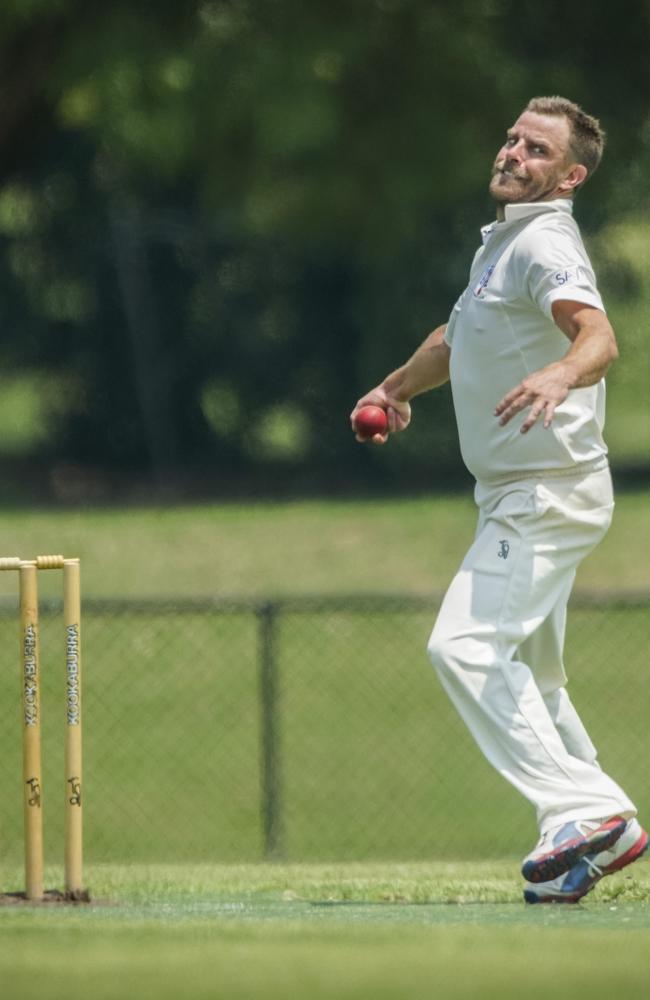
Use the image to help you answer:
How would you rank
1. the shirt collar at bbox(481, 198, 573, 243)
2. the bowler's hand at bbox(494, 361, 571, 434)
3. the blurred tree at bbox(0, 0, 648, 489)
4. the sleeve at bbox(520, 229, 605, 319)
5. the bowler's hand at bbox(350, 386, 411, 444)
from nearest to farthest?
the bowler's hand at bbox(494, 361, 571, 434) → the sleeve at bbox(520, 229, 605, 319) → the shirt collar at bbox(481, 198, 573, 243) → the bowler's hand at bbox(350, 386, 411, 444) → the blurred tree at bbox(0, 0, 648, 489)

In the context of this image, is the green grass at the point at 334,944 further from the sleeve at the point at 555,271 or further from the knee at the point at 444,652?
the sleeve at the point at 555,271

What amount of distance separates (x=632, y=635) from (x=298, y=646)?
2471 mm


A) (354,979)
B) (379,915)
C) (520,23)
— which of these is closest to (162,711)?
(379,915)

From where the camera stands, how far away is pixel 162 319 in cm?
2362

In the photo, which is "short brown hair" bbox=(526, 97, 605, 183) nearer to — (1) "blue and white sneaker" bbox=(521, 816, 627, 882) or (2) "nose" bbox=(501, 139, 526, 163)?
(2) "nose" bbox=(501, 139, 526, 163)

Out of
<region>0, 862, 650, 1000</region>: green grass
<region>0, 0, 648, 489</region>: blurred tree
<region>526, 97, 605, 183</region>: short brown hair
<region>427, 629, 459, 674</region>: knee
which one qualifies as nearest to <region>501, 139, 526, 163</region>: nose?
<region>526, 97, 605, 183</region>: short brown hair

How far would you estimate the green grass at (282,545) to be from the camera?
17.8 m

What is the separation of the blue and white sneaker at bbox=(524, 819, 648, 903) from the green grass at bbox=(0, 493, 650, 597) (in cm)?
1120

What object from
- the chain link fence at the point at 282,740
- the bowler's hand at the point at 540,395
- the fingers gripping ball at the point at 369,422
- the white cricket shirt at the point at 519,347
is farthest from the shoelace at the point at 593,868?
the chain link fence at the point at 282,740

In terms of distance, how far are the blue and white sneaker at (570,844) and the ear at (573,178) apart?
6.08 feet

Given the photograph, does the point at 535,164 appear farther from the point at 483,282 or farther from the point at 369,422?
the point at 369,422

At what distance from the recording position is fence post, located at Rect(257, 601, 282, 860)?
9758mm

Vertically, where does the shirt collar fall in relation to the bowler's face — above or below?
below

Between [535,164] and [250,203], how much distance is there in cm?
1662
